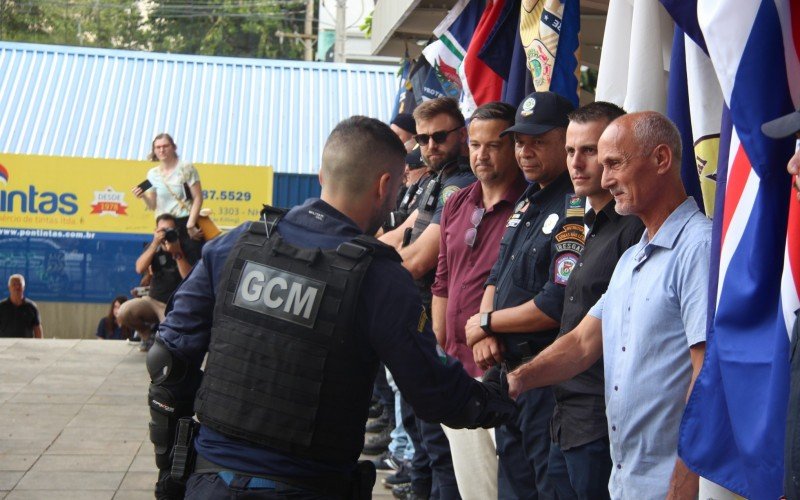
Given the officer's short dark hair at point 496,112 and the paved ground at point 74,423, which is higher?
the officer's short dark hair at point 496,112

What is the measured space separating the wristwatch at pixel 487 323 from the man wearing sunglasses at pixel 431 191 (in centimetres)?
139

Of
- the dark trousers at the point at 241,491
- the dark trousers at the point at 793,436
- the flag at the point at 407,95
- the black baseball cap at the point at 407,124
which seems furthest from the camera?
the flag at the point at 407,95

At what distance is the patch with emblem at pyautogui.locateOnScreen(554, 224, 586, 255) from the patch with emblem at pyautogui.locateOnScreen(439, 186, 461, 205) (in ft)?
5.24

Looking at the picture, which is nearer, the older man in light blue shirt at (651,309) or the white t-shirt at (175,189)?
the older man in light blue shirt at (651,309)

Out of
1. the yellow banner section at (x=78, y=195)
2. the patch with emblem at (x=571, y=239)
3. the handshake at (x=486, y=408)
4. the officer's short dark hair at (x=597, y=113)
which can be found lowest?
the yellow banner section at (x=78, y=195)

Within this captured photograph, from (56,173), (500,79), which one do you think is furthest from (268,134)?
Answer: (500,79)

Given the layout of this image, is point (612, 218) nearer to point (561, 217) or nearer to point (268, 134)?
point (561, 217)

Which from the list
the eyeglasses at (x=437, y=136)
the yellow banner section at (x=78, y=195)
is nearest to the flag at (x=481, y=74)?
the eyeglasses at (x=437, y=136)

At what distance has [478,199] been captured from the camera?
18.2 feet

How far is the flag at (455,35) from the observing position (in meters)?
7.54

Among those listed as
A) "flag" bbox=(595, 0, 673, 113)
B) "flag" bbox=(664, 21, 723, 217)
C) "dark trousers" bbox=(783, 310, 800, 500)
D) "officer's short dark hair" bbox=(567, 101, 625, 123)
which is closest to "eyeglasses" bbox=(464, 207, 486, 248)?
"flag" bbox=(595, 0, 673, 113)

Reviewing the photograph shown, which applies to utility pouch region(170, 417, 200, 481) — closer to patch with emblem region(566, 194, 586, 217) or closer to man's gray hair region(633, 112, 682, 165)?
man's gray hair region(633, 112, 682, 165)

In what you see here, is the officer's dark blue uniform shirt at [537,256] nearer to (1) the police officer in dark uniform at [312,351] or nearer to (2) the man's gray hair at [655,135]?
(2) the man's gray hair at [655,135]

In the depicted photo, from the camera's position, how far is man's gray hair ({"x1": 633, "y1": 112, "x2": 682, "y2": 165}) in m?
3.60
